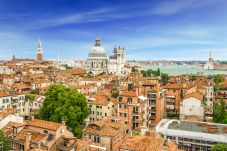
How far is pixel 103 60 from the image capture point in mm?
119688

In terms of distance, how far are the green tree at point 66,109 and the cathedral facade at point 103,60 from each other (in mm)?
81262

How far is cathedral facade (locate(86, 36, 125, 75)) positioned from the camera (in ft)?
382

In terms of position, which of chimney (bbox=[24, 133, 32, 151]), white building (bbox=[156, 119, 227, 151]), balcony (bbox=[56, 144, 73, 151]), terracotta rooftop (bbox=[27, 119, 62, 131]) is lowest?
white building (bbox=[156, 119, 227, 151])

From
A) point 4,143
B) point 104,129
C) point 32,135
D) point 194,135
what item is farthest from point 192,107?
point 4,143

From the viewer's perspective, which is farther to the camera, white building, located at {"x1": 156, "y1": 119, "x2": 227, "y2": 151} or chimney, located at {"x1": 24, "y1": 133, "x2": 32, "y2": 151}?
white building, located at {"x1": 156, "y1": 119, "x2": 227, "y2": 151}

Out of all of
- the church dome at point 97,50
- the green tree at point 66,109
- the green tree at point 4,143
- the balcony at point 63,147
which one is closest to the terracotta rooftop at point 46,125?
the balcony at point 63,147

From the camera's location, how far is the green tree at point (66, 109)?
30547mm

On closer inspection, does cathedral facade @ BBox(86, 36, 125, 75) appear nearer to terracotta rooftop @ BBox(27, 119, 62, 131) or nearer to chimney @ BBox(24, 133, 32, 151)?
terracotta rooftop @ BBox(27, 119, 62, 131)

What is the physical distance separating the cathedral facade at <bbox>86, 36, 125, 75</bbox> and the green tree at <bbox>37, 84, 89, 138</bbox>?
267ft

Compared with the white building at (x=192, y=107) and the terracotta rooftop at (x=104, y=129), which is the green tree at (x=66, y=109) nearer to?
the terracotta rooftop at (x=104, y=129)

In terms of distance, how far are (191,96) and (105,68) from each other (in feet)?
264

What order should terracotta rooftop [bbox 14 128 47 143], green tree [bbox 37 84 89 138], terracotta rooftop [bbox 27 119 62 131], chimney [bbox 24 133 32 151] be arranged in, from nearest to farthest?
chimney [bbox 24 133 32 151], terracotta rooftop [bbox 14 128 47 143], terracotta rooftop [bbox 27 119 62 131], green tree [bbox 37 84 89 138]

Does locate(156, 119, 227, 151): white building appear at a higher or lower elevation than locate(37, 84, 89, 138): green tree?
lower

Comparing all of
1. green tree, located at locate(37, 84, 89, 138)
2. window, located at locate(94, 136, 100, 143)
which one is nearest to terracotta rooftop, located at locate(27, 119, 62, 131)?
window, located at locate(94, 136, 100, 143)
